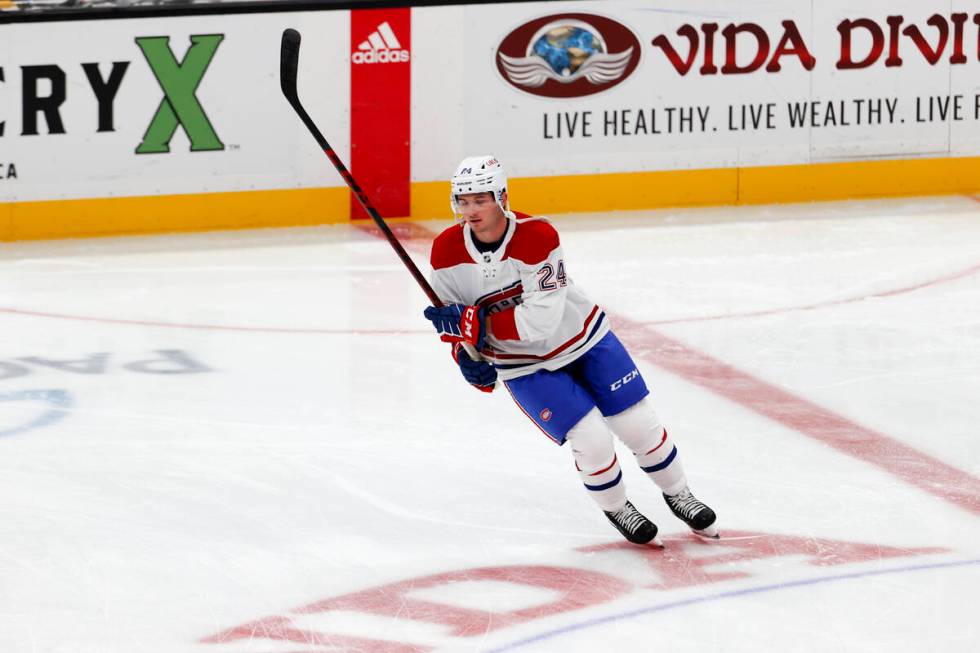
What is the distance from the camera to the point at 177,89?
25.2ft

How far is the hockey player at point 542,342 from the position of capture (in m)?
3.60

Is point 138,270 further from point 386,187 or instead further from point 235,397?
point 235,397

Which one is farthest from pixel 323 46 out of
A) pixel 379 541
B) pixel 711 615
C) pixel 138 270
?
pixel 711 615

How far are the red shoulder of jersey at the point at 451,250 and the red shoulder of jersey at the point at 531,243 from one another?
103 mm

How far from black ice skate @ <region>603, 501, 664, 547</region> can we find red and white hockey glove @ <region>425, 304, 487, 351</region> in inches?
19.7

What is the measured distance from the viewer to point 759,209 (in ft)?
27.4

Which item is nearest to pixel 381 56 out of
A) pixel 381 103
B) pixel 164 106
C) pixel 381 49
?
pixel 381 49

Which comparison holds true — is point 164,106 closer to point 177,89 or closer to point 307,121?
point 177,89

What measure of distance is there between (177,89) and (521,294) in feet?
14.3

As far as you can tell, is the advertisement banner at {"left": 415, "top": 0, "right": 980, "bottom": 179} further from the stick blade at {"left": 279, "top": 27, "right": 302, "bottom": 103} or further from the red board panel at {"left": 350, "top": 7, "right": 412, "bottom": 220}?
the stick blade at {"left": 279, "top": 27, "right": 302, "bottom": 103}

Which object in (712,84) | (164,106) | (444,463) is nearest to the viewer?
(444,463)

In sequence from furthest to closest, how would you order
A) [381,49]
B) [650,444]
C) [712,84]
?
[712,84] → [381,49] → [650,444]

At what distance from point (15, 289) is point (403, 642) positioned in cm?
387

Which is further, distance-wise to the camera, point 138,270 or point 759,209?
point 759,209
